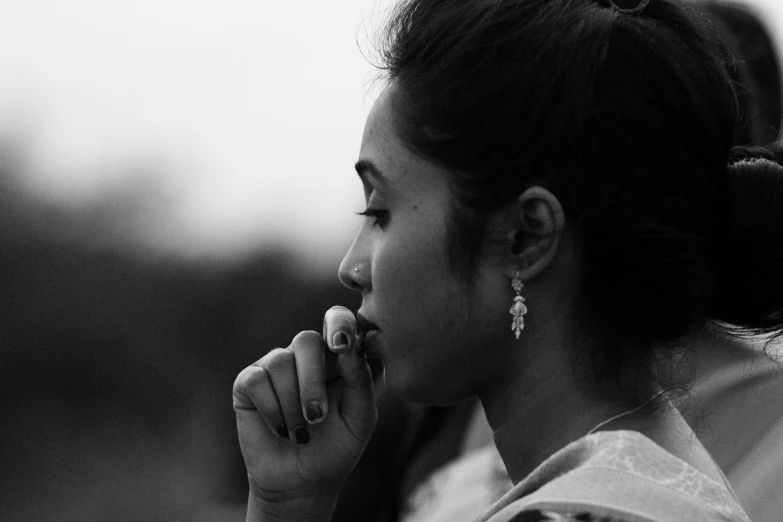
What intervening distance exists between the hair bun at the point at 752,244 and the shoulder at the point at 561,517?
1.66 ft

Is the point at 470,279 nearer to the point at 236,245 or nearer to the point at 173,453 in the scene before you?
the point at 173,453

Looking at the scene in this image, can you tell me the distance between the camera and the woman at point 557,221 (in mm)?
1493

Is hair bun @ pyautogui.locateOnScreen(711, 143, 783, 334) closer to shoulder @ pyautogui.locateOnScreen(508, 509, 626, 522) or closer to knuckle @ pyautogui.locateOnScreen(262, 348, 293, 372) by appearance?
shoulder @ pyautogui.locateOnScreen(508, 509, 626, 522)

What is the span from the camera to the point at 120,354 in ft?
16.8

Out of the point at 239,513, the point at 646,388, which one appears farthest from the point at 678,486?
the point at 239,513

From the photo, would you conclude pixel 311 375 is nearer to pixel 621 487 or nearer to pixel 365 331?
pixel 365 331

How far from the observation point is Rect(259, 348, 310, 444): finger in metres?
1.96

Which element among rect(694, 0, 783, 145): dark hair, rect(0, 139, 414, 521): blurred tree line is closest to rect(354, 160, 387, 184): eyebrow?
rect(694, 0, 783, 145): dark hair

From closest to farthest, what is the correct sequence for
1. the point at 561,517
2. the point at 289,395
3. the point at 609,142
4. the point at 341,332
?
the point at 561,517 < the point at 609,142 < the point at 341,332 < the point at 289,395

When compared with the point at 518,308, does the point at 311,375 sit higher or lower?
lower

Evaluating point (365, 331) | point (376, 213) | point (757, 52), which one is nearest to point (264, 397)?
point (365, 331)

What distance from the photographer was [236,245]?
602cm

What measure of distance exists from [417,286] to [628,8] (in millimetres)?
495

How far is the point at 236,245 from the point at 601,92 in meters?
4.67
